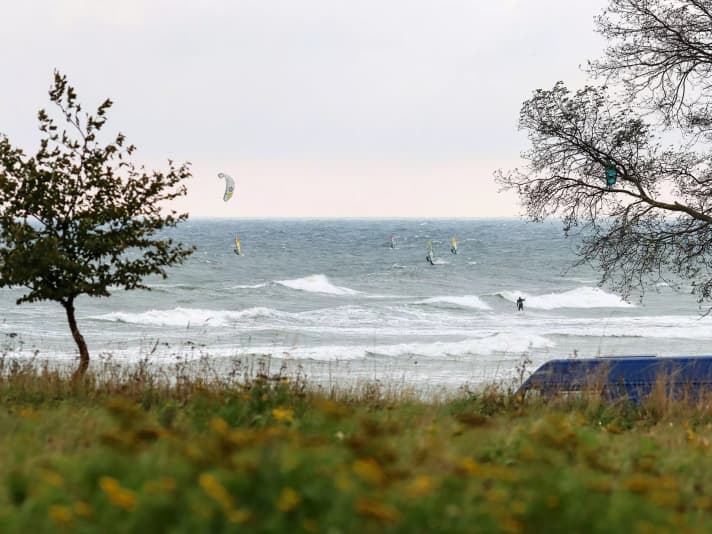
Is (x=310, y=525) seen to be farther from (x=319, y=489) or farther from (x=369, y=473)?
(x=369, y=473)

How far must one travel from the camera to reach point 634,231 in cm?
1441

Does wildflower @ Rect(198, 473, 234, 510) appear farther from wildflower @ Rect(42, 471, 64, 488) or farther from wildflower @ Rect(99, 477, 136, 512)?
wildflower @ Rect(42, 471, 64, 488)

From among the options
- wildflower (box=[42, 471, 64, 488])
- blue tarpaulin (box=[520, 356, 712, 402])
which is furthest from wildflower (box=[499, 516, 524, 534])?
blue tarpaulin (box=[520, 356, 712, 402])

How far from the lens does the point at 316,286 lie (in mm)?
63594

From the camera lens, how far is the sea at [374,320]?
29125 millimetres

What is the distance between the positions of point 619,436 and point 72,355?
955 inches

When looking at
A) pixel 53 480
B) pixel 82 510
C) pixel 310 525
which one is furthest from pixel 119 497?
pixel 310 525

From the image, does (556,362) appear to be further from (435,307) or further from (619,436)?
(435,307)

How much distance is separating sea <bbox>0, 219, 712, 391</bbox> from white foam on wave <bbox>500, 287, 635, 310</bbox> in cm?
16

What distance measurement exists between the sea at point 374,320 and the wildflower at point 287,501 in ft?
23.6

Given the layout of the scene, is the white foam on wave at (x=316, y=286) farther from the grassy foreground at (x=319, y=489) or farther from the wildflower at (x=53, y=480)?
the wildflower at (x=53, y=480)

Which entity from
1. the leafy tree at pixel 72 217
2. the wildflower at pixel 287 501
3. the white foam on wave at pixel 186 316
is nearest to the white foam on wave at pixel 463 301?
the white foam on wave at pixel 186 316

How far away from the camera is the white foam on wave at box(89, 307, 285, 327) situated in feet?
144

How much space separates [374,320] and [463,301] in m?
11.8
